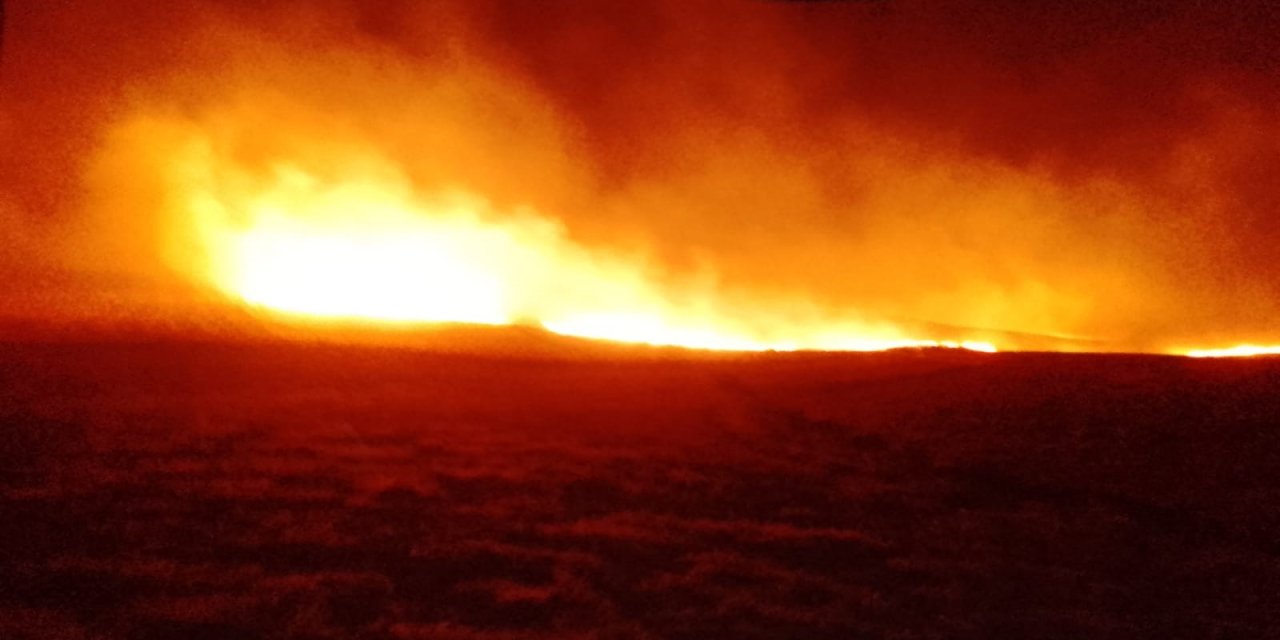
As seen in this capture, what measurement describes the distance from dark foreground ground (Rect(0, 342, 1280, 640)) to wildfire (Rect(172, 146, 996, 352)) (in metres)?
2.00

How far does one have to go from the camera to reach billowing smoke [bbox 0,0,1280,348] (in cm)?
1179

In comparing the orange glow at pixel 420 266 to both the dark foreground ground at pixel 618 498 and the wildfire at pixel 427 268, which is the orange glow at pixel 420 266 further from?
the dark foreground ground at pixel 618 498

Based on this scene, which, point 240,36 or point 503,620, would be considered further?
point 240,36

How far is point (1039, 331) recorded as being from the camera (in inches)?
512

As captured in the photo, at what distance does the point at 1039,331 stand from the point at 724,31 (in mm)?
4743

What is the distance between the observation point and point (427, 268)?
37.6 ft

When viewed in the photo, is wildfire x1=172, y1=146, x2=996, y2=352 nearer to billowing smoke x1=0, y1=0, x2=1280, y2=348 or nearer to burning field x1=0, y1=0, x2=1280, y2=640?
burning field x1=0, y1=0, x2=1280, y2=640

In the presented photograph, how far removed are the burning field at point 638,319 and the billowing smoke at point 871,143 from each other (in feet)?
0.13

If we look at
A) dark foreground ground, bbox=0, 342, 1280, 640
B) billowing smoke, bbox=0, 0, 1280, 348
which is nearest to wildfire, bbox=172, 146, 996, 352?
billowing smoke, bbox=0, 0, 1280, 348

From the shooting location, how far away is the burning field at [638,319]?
4.93 meters

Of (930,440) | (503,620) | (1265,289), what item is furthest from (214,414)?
(1265,289)

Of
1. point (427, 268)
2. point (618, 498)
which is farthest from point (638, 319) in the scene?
point (618, 498)

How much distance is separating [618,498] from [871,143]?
778cm

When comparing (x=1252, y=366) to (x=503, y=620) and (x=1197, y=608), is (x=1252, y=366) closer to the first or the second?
(x=1197, y=608)
